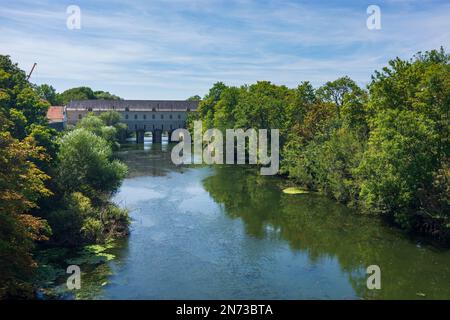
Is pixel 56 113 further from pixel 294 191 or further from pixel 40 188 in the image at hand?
pixel 40 188

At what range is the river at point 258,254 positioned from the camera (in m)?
20.1

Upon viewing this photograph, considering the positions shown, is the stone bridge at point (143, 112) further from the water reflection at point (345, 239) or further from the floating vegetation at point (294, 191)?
the floating vegetation at point (294, 191)

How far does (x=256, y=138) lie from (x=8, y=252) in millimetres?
39831

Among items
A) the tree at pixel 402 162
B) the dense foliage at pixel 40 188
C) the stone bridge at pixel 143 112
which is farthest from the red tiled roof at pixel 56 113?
the tree at pixel 402 162

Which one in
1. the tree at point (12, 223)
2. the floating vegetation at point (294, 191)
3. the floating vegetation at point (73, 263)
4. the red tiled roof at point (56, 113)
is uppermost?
the red tiled roof at point (56, 113)

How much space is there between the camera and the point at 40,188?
20953 mm

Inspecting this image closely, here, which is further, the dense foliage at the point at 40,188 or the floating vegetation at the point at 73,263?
the floating vegetation at the point at 73,263

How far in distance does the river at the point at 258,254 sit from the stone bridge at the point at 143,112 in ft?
225

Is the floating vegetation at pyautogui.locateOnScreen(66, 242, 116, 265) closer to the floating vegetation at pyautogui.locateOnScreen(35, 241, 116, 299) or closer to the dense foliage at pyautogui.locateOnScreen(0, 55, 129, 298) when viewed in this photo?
the floating vegetation at pyautogui.locateOnScreen(35, 241, 116, 299)

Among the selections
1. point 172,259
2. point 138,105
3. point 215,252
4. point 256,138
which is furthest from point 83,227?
point 138,105

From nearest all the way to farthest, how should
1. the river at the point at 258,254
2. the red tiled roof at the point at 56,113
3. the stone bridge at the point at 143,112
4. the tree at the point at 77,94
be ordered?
the river at the point at 258,254, the red tiled roof at the point at 56,113, the stone bridge at the point at 143,112, the tree at the point at 77,94

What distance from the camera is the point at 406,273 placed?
2214 cm

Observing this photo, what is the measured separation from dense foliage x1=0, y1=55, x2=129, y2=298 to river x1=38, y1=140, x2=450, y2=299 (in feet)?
8.07

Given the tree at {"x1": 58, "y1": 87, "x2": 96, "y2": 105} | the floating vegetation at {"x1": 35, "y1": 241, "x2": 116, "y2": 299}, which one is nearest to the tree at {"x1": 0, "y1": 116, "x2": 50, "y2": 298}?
the floating vegetation at {"x1": 35, "y1": 241, "x2": 116, "y2": 299}
